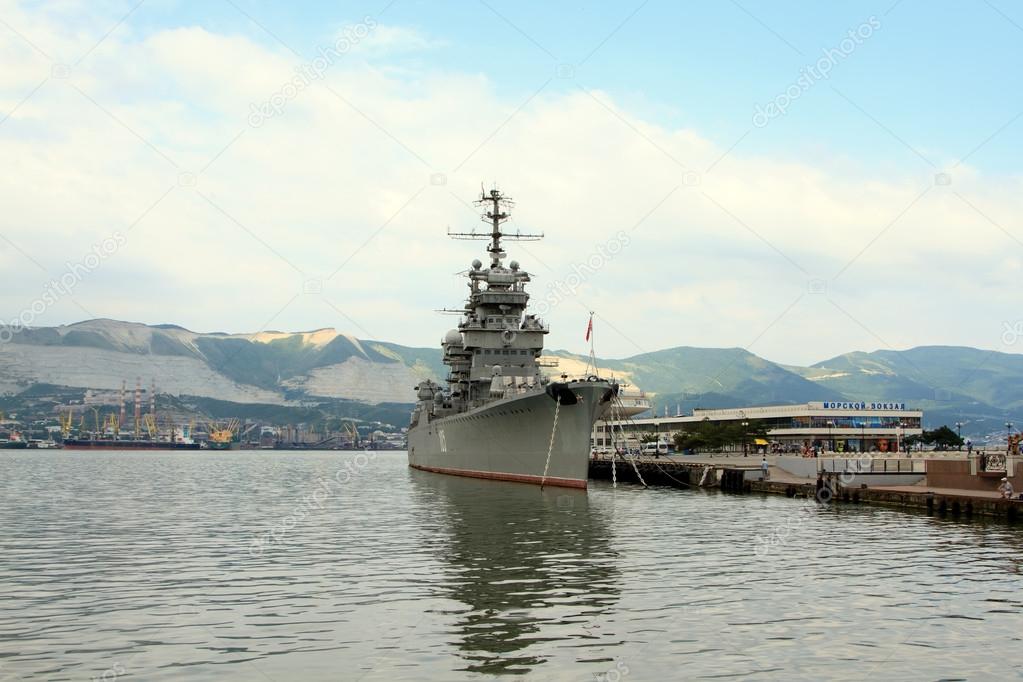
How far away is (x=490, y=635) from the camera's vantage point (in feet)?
48.5

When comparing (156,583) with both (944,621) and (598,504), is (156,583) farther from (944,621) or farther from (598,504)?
(598,504)

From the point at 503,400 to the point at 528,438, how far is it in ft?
8.12

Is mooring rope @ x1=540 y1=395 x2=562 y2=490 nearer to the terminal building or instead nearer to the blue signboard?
the terminal building

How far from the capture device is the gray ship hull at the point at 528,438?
45188 mm

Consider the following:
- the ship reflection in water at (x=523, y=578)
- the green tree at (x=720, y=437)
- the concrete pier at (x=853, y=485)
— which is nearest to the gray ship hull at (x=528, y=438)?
the ship reflection in water at (x=523, y=578)

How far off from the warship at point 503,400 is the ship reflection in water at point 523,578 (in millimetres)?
7065

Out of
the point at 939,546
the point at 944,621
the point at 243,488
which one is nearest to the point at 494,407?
the point at 243,488

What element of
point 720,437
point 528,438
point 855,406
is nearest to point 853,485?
point 528,438

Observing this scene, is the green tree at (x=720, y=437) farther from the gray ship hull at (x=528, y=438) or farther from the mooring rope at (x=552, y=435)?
the mooring rope at (x=552, y=435)

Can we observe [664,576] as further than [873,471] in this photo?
No

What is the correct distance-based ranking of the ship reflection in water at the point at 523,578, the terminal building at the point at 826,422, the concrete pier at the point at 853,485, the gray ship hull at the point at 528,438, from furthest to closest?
1. the terminal building at the point at 826,422
2. the gray ship hull at the point at 528,438
3. the concrete pier at the point at 853,485
4. the ship reflection in water at the point at 523,578

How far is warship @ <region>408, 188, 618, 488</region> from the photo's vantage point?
45.8 metres

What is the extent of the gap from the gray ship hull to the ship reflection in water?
674 centimetres

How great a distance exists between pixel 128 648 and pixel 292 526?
18.0 m
